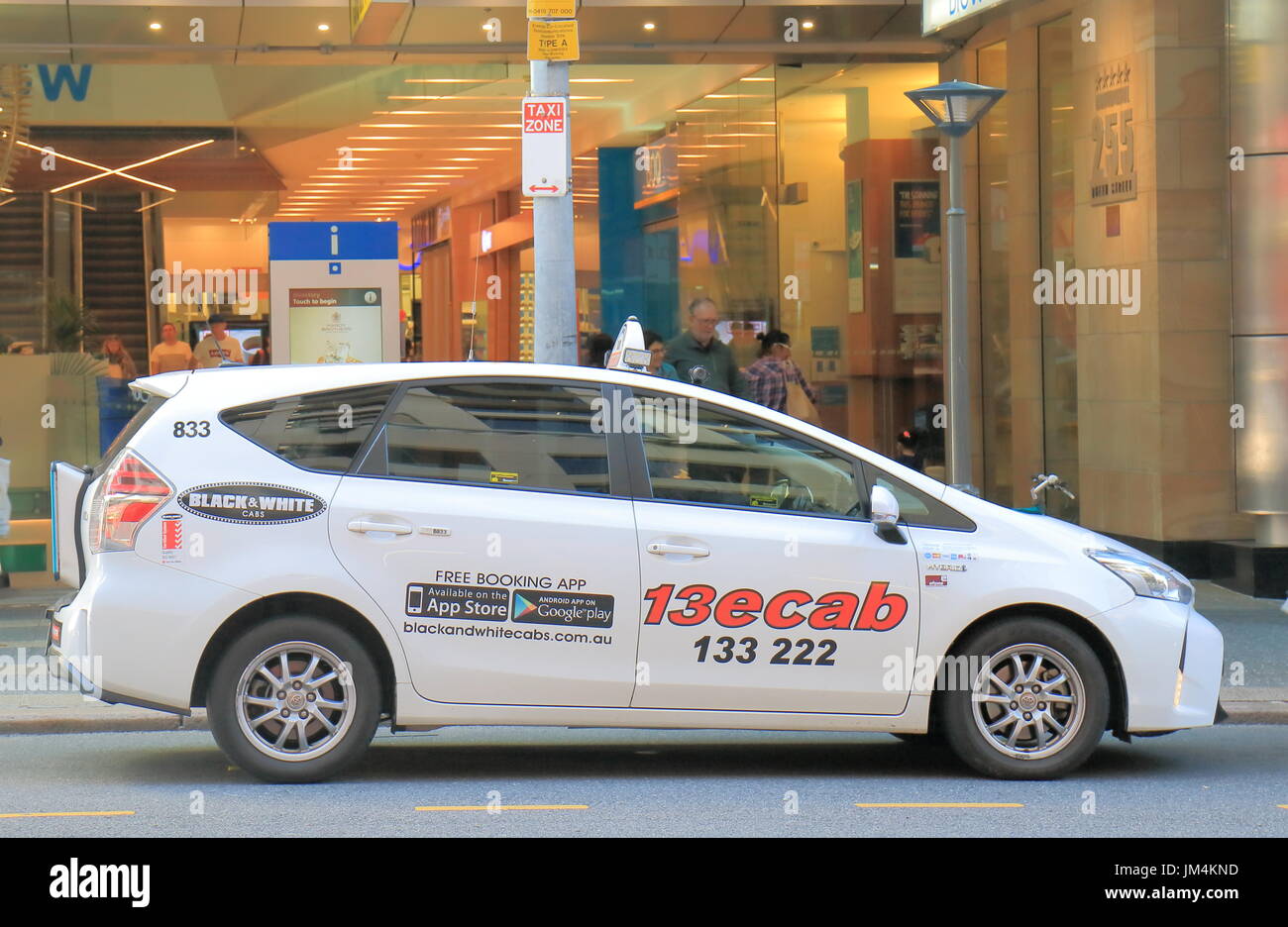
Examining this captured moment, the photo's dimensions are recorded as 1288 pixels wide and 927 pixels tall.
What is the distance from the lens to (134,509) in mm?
6590

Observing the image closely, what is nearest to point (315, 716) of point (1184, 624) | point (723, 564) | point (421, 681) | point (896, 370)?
point (421, 681)

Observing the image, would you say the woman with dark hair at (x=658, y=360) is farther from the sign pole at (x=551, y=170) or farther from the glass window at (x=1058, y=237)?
the glass window at (x=1058, y=237)

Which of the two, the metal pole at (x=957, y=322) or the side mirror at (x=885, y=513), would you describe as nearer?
the side mirror at (x=885, y=513)

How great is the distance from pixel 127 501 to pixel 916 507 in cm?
316

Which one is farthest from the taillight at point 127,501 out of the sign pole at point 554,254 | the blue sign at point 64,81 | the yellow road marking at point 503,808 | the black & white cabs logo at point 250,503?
the blue sign at point 64,81

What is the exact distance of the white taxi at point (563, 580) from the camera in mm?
6594

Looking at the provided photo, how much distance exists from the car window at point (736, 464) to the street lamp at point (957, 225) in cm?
328

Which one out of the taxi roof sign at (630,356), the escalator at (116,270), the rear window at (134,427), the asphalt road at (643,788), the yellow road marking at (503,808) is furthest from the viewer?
the escalator at (116,270)

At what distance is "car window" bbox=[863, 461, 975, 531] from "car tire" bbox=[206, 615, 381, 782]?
2.17 metres

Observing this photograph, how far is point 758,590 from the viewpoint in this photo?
6715mm

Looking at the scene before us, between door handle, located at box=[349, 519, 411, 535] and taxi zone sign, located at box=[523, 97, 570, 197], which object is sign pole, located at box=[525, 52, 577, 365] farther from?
door handle, located at box=[349, 519, 411, 535]

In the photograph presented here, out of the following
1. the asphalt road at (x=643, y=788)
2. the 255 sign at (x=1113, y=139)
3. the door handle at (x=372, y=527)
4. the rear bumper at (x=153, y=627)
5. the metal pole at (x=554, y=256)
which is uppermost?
the 255 sign at (x=1113, y=139)

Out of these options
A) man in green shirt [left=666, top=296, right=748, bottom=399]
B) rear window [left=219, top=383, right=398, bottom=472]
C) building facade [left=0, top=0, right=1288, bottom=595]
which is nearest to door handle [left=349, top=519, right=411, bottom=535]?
rear window [left=219, top=383, right=398, bottom=472]

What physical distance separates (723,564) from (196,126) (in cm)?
1109
